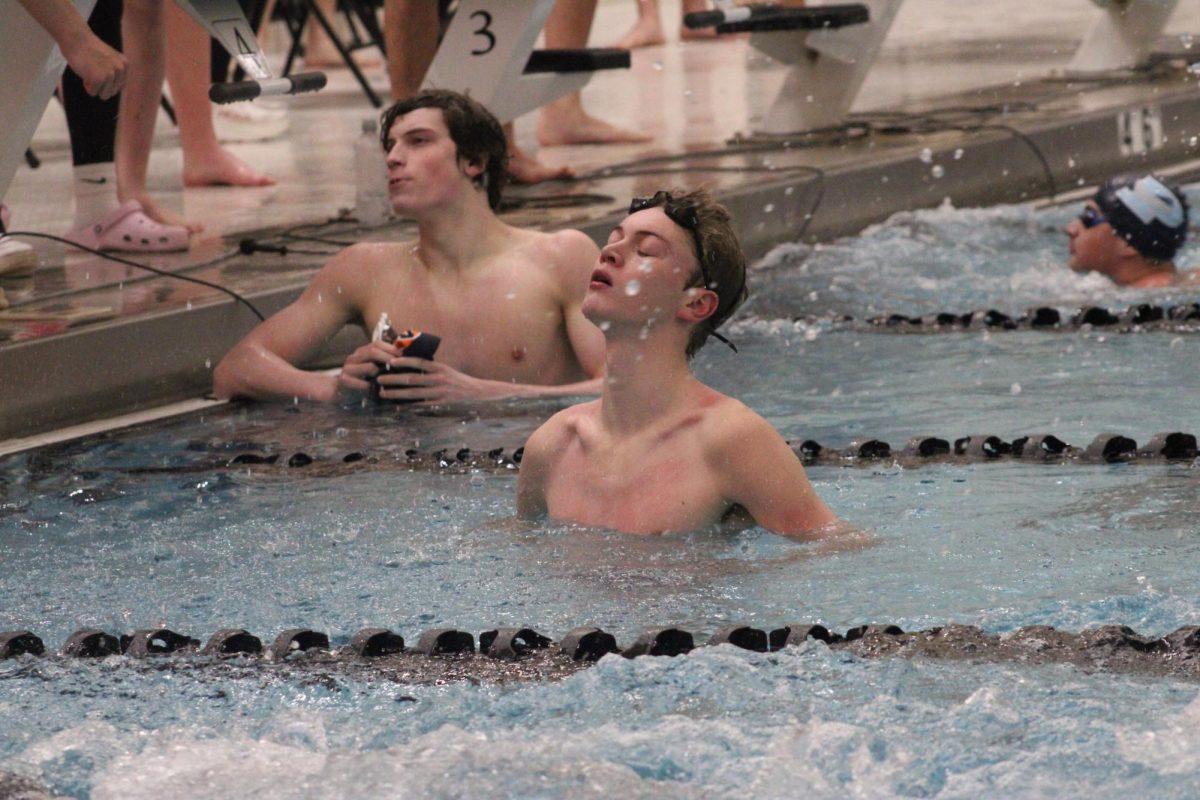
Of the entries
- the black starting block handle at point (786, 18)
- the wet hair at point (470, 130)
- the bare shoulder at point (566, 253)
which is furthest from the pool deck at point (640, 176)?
the bare shoulder at point (566, 253)

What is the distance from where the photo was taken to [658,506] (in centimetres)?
338

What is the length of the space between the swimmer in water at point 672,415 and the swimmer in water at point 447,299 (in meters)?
1.16

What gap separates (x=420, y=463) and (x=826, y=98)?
463 cm

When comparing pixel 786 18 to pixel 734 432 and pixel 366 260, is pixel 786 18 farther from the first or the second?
pixel 734 432

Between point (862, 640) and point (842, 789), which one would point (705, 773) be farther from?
point (862, 640)

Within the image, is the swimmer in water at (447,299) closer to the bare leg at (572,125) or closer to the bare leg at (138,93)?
the bare leg at (138,93)

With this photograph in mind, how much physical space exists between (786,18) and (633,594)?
484cm

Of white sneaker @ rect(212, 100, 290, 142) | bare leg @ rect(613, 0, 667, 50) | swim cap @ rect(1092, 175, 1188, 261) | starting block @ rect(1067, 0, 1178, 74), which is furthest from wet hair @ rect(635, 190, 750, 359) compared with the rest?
bare leg @ rect(613, 0, 667, 50)

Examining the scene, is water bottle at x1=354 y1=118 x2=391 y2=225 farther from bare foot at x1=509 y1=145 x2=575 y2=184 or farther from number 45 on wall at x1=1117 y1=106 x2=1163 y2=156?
number 45 on wall at x1=1117 y1=106 x2=1163 y2=156

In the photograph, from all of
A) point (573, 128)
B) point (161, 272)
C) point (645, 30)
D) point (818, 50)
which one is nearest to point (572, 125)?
point (573, 128)

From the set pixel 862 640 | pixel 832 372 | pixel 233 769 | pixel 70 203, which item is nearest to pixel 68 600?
pixel 233 769

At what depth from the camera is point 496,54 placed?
6.52 m

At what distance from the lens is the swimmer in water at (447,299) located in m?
4.70

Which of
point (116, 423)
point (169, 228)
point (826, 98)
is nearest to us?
point (116, 423)
